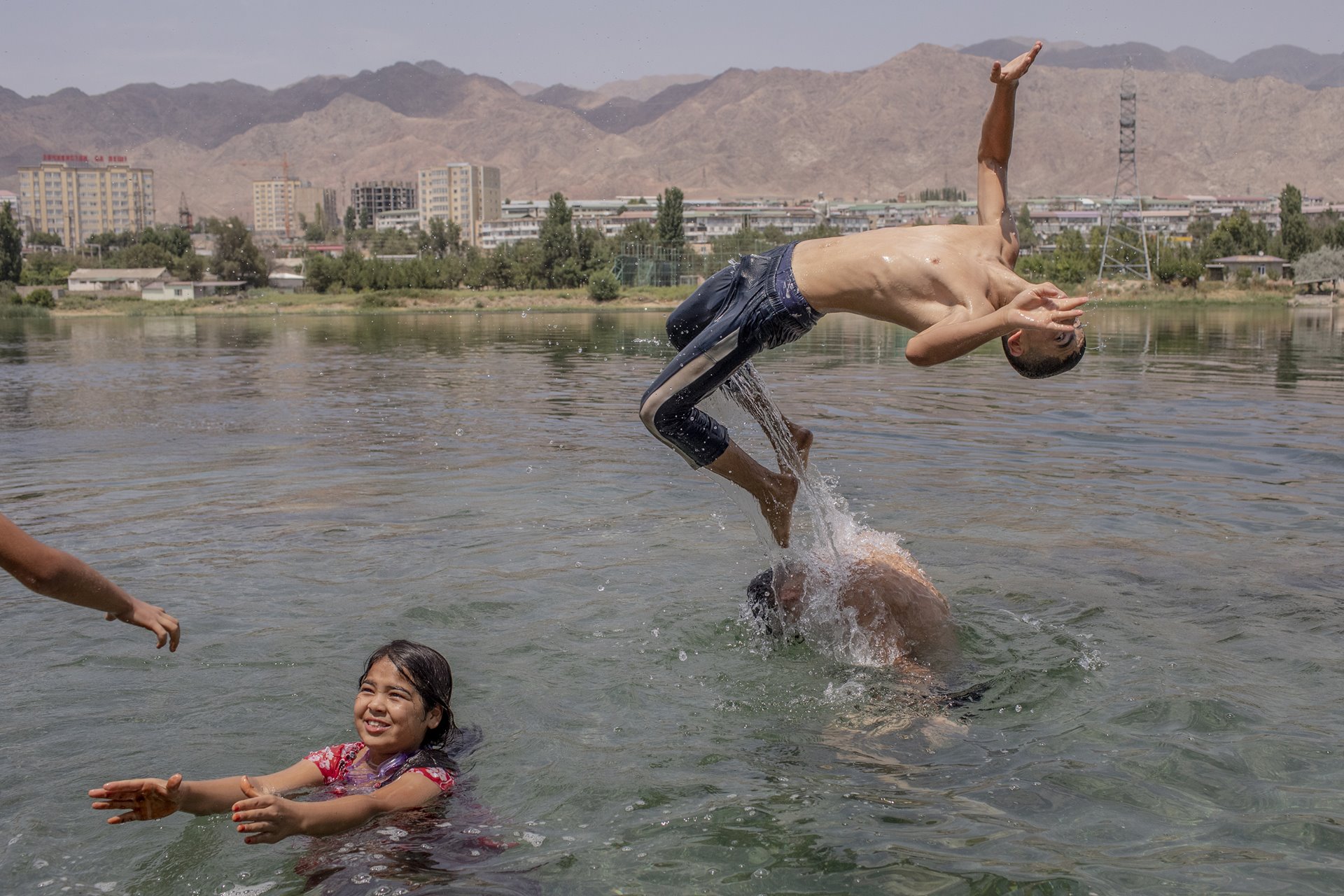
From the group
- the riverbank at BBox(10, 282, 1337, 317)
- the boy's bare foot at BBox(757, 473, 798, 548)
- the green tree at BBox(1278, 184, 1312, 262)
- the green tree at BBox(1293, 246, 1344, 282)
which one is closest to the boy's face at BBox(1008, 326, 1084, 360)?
the boy's bare foot at BBox(757, 473, 798, 548)

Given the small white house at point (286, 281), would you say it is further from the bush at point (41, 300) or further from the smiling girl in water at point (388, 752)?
the smiling girl in water at point (388, 752)

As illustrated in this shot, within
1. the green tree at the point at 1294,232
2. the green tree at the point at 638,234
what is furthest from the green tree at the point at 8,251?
the green tree at the point at 1294,232

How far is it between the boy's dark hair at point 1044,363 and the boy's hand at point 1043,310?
13.8 inches

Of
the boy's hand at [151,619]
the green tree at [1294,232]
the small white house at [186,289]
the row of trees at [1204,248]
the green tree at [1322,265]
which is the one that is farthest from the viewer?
the small white house at [186,289]

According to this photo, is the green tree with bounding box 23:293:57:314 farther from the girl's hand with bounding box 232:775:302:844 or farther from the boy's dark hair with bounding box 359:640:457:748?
the girl's hand with bounding box 232:775:302:844

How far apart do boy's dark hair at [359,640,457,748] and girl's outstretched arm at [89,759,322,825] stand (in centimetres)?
74

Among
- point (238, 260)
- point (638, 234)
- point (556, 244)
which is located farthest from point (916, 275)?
point (238, 260)

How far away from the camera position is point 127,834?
5043 mm

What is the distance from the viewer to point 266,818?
411 centimetres

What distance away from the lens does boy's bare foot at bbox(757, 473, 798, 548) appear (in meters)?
8.29

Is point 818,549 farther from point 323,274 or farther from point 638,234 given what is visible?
point 638,234

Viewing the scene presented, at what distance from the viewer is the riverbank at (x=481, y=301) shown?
87562mm

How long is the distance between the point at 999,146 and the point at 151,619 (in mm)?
5546

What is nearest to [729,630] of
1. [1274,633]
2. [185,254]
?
[1274,633]
